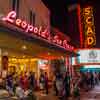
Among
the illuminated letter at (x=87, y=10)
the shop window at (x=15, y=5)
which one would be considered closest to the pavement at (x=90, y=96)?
the shop window at (x=15, y=5)

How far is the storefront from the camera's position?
43.5 ft

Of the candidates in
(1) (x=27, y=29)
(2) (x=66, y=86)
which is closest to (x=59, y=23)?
(2) (x=66, y=86)

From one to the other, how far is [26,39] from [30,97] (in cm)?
255

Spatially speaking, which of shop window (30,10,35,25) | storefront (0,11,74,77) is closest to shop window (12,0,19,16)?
storefront (0,11,74,77)

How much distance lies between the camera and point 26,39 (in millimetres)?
13828

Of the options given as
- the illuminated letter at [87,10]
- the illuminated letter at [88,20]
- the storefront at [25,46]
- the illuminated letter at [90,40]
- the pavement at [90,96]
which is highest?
the illuminated letter at [87,10]

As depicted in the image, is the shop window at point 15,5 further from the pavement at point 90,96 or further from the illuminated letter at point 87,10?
the illuminated letter at point 87,10

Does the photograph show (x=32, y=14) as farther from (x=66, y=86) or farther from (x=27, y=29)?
(x=27, y=29)

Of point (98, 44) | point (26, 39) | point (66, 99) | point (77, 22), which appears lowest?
point (66, 99)

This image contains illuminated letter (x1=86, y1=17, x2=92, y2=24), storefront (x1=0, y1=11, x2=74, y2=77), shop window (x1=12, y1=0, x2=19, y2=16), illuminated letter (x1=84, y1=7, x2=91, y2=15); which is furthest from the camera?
illuminated letter (x1=84, y1=7, x2=91, y2=15)

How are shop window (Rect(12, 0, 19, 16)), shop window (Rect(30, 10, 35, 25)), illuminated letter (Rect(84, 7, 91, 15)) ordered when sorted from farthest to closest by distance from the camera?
illuminated letter (Rect(84, 7, 91, 15)), shop window (Rect(30, 10, 35, 25)), shop window (Rect(12, 0, 19, 16))

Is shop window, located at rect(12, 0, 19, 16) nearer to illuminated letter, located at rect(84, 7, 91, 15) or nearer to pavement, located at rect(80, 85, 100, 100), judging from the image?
pavement, located at rect(80, 85, 100, 100)

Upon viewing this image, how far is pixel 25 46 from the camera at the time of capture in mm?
18000

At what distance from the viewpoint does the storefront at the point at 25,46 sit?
1325 centimetres
